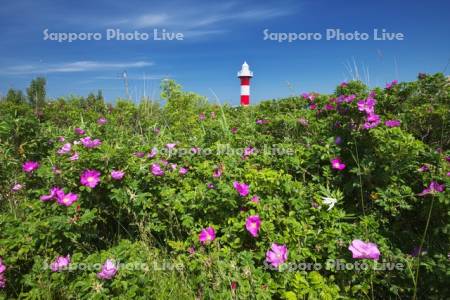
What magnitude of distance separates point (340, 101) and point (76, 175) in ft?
6.87

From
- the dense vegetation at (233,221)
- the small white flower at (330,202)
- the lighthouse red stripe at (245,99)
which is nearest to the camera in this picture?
the dense vegetation at (233,221)

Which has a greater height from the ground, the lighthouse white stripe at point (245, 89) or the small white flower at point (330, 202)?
the lighthouse white stripe at point (245, 89)

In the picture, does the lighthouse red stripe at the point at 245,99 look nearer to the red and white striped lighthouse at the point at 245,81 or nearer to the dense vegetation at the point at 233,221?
the red and white striped lighthouse at the point at 245,81

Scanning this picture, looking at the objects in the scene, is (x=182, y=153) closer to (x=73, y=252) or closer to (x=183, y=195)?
(x=183, y=195)

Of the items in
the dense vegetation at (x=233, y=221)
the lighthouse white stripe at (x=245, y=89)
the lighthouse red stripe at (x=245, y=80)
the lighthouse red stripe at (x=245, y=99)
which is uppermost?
the lighthouse red stripe at (x=245, y=80)

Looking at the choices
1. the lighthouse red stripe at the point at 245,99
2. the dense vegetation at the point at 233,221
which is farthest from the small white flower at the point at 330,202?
the lighthouse red stripe at the point at 245,99

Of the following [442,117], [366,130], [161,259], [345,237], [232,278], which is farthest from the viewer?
[442,117]

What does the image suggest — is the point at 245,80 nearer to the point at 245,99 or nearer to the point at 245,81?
the point at 245,81

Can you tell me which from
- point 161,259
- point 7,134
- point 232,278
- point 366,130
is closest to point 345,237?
point 232,278

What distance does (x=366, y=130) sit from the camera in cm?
250

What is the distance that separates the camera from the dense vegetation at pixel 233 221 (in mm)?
1820

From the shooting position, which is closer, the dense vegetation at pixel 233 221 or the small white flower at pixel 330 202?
the dense vegetation at pixel 233 221

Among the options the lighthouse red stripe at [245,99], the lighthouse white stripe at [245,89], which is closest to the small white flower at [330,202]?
the lighthouse red stripe at [245,99]

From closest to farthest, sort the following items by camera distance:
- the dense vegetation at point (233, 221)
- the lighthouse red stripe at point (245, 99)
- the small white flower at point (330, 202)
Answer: the dense vegetation at point (233, 221) < the small white flower at point (330, 202) < the lighthouse red stripe at point (245, 99)
